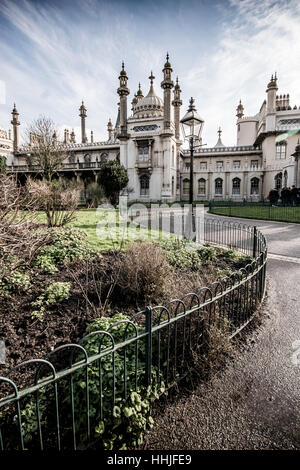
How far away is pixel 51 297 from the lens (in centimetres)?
380

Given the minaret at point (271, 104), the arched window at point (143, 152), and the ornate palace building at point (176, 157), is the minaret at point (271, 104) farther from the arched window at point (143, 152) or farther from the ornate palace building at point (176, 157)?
the arched window at point (143, 152)

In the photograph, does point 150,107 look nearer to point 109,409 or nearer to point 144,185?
point 144,185

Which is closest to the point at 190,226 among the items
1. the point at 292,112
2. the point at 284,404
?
the point at 284,404

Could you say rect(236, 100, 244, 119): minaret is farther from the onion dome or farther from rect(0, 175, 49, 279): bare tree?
rect(0, 175, 49, 279): bare tree

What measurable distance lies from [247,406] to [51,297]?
9.76 ft

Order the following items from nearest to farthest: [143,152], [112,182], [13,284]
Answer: [13,284] → [112,182] → [143,152]

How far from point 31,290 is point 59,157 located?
70.3ft

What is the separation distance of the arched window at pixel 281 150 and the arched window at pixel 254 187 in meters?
4.12

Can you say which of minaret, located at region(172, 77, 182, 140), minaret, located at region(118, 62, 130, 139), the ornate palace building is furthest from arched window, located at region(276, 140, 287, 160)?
minaret, located at region(118, 62, 130, 139)

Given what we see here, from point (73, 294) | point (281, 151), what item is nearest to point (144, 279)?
point (73, 294)

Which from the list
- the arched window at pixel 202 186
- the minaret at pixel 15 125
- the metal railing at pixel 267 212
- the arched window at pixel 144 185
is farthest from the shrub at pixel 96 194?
the minaret at pixel 15 125

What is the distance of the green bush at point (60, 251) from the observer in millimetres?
5023

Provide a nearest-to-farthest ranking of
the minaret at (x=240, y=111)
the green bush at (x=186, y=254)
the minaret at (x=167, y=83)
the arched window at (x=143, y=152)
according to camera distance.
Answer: the green bush at (x=186, y=254) < the minaret at (x=167, y=83) < the arched window at (x=143, y=152) < the minaret at (x=240, y=111)

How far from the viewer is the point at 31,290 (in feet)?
13.4
